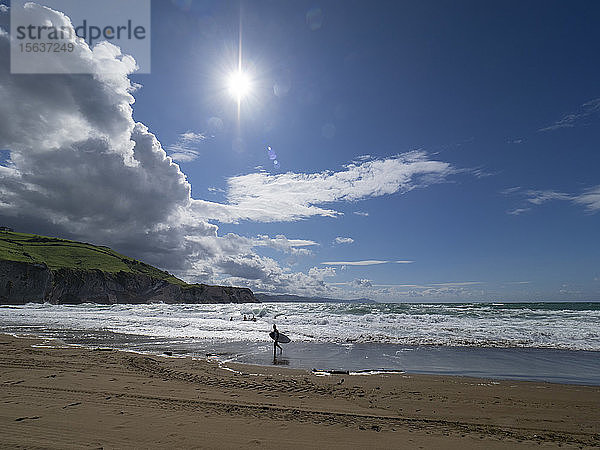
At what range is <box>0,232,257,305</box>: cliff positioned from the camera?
76.1 meters

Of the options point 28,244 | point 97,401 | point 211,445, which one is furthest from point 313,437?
point 28,244

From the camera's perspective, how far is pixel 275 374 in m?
10.6

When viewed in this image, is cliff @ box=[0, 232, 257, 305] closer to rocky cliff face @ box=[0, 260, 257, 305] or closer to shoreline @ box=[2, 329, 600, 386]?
rocky cliff face @ box=[0, 260, 257, 305]

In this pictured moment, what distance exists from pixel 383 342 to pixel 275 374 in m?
9.53

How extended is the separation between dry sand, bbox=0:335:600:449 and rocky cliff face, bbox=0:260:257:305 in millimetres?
83243

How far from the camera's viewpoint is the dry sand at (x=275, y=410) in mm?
5504

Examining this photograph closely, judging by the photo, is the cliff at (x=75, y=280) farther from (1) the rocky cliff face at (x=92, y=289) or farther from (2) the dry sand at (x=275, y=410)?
(2) the dry sand at (x=275, y=410)

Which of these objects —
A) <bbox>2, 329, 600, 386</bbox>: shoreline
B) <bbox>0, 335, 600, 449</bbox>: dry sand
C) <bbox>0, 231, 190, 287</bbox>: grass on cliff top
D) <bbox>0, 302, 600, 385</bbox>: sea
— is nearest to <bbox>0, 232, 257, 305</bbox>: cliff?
<bbox>0, 231, 190, 287</bbox>: grass on cliff top

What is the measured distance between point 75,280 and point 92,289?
647 cm

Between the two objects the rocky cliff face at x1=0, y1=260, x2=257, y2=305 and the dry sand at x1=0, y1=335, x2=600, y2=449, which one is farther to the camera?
the rocky cliff face at x1=0, y1=260, x2=257, y2=305

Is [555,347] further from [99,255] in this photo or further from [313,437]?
[99,255]

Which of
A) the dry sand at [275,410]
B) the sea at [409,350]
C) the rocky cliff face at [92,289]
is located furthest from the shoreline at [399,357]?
the rocky cliff face at [92,289]

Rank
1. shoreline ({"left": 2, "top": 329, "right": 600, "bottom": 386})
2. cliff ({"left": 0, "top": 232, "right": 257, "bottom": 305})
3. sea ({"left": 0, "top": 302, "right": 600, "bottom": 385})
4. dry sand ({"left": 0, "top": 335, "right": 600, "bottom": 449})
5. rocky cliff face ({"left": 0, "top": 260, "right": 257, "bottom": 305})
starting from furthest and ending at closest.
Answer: cliff ({"left": 0, "top": 232, "right": 257, "bottom": 305}) < rocky cliff face ({"left": 0, "top": 260, "right": 257, "bottom": 305}) < sea ({"left": 0, "top": 302, "right": 600, "bottom": 385}) < shoreline ({"left": 2, "top": 329, "right": 600, "bottom": 386}) < dry sand ({"left": 0, "top": 335, "right": 600, "bottom": 449})

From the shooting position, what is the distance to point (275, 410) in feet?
22.9
